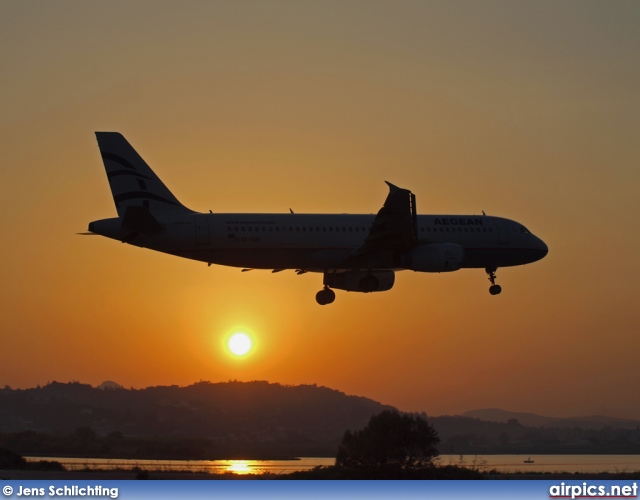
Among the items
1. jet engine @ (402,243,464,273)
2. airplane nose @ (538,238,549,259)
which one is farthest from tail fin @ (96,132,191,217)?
airplane nose @ (538,238,549,259)

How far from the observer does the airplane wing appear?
160 feet

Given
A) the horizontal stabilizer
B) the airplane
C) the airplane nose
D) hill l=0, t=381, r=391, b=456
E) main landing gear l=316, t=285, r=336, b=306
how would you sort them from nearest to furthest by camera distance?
the horizontal stabilizer
the airplane
main landing gear l=316, t=285, r=336, b=306
the airplane nose
hill l=0, t=381, r=391, b=456

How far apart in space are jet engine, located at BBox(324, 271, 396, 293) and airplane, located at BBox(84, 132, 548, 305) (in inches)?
2.2

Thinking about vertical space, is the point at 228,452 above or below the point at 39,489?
above

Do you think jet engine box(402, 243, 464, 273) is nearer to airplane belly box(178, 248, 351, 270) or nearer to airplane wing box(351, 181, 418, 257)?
airplane wing box(351, 181, 418, 257)

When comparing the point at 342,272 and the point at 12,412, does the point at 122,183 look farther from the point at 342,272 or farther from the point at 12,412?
the point at 12,412

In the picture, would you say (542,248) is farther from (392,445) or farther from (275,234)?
(275,234)

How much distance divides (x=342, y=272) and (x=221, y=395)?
43.8m

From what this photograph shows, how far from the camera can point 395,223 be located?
4931 centimetres

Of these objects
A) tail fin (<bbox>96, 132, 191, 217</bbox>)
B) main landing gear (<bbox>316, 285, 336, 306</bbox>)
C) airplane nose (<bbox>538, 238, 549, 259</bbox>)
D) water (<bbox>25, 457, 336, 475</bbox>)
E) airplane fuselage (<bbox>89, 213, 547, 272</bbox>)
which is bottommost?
water (<bbox>25, 457, 336, 475</bbox>)

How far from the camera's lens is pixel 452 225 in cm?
5466

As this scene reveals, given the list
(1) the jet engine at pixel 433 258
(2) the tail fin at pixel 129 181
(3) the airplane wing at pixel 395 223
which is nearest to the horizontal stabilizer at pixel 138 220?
Result: (2) the tail fin at pixel 129 181

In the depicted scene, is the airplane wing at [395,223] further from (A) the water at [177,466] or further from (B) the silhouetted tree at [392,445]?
(A) the water at [177,466]

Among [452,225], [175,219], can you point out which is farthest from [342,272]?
[175,219]
